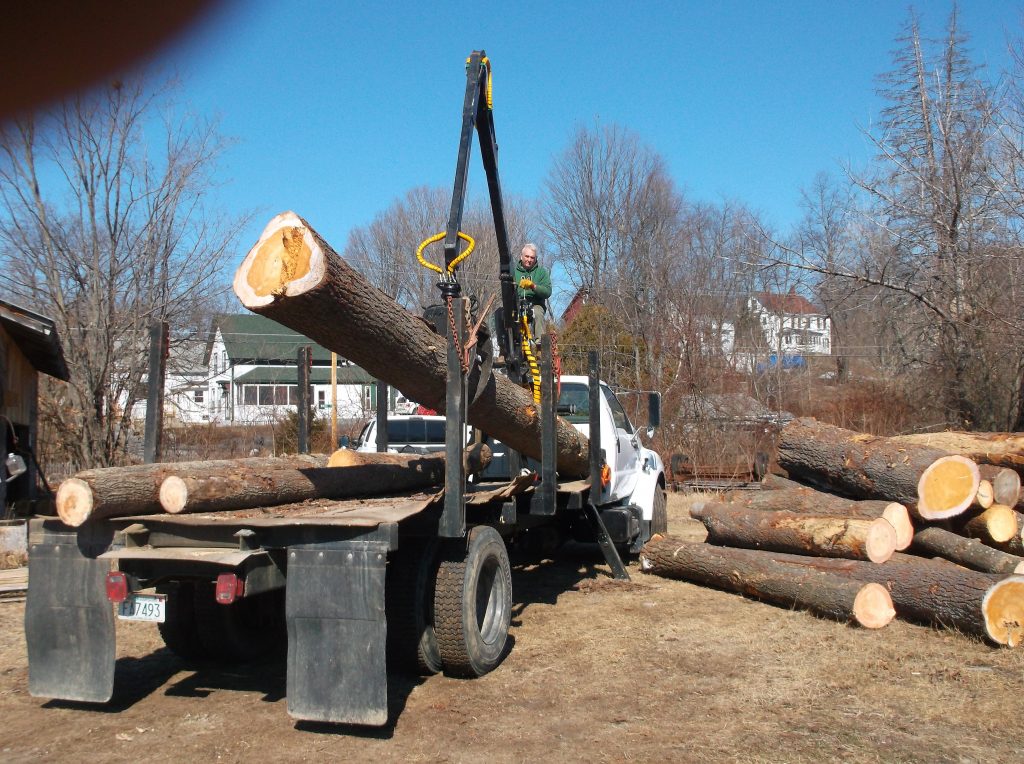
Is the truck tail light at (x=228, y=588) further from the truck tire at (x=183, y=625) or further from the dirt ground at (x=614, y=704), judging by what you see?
the truck tire at (x=183, y=625)

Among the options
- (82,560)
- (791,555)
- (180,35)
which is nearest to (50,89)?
(180,35)

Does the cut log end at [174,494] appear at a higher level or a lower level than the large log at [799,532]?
higher

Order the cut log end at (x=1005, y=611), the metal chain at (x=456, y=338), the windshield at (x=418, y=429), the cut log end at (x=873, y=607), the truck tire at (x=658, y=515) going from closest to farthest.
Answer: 1. the metal chain at (x=456, y=338)
2. the cut log end at (x=1005, y=611)
3. the cut log end at (x=873, y=607)
4. the windshield at (x=418, y=429)
5. the truck tire at (x=658, y=515)

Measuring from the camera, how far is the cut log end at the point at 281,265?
179 inches

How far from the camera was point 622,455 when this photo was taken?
32.0 feet

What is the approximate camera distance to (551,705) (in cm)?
536

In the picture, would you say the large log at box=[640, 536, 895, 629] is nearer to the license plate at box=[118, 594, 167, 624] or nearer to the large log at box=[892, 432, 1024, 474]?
the large log at box=[892, 432, 1024, 474]

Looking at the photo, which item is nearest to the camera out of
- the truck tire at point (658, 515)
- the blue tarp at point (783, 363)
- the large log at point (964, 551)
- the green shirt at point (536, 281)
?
the large log at point (964, 551)

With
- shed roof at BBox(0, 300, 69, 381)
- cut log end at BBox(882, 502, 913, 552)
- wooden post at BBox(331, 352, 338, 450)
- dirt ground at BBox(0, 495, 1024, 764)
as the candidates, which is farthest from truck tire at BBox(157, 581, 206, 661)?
shed roof at BBox(0, 300, 69, 381)

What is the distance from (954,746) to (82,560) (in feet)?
15.9

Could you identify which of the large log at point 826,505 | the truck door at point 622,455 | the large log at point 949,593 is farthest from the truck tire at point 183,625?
the large log at point 826,505

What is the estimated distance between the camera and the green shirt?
8.07 meters

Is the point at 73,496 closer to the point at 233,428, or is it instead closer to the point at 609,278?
the point at 233,428

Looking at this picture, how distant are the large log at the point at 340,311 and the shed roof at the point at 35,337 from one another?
7.92 meters
